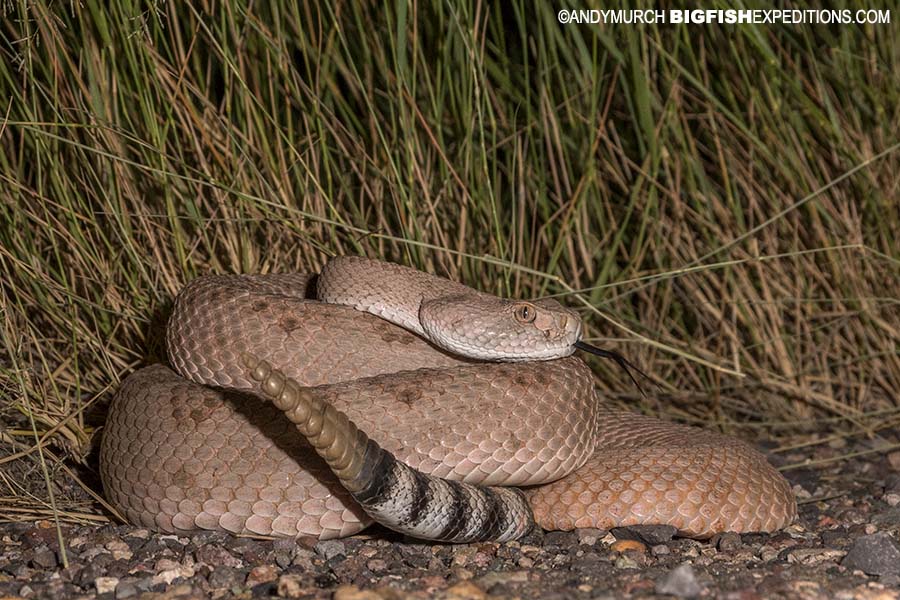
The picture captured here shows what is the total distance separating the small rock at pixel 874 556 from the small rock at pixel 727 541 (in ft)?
1.35

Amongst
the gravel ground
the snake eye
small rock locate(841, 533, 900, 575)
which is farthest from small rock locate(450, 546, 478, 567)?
small rock locate(841, 533, 900, 575)

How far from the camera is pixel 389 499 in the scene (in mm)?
3561

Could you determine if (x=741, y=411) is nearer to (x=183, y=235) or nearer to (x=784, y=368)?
(x=784, y=368)

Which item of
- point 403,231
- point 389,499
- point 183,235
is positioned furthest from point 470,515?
point 183,235

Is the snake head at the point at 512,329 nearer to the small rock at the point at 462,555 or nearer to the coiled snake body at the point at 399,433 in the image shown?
the coiled snake body at the point at 399,433

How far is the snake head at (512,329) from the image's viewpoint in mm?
4363

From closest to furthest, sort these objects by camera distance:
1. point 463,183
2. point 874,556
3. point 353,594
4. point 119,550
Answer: point 353,594 → point 874,556 → point 119,550 → point 463,183

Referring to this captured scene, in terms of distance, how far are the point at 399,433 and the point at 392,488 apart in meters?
0.41

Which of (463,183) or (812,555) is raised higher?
(463,183)

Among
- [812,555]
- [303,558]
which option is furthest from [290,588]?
[812,555]

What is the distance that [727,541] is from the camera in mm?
4043

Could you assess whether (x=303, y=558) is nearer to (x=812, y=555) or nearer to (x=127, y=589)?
(x=127, y=589)

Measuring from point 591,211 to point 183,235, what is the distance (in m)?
2.33

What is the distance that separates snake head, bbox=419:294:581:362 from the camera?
4.36 meters
